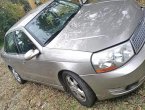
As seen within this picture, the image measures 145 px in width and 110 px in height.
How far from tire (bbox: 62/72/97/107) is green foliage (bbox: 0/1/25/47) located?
27.7ft

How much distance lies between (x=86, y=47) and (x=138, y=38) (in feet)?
2.56

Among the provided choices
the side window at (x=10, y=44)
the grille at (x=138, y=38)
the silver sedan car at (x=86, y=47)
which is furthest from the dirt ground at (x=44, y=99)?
the side window at (x=10, y=44)

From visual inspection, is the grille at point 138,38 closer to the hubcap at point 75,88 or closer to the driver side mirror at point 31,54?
the hubcap at point 75,88

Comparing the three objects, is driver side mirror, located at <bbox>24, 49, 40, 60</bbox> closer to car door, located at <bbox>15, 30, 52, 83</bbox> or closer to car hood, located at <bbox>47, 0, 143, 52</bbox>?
car door, located at <bbox>15, 30, 52, 83</bbox>

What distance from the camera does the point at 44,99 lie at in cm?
594

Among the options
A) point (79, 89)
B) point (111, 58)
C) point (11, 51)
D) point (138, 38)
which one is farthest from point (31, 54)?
point (138, 38)

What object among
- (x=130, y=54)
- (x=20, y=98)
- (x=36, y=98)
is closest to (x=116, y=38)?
(x=130, y=54)

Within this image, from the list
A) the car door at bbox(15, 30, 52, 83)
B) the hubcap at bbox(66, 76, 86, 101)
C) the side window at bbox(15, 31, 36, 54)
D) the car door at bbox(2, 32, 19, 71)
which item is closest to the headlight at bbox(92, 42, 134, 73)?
the hubcap at bbox(66, 76, 86, 101)

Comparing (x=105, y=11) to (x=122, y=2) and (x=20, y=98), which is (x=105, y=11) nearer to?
(x=122, y=2)

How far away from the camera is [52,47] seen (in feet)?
16.3

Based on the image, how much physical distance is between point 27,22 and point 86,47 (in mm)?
1822

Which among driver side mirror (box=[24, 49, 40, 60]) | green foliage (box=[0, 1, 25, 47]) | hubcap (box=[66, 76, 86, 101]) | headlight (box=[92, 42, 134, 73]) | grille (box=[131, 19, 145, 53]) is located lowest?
green foliage (box=[0, 1, 25, 47])

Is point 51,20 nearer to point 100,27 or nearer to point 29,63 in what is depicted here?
point 29,63

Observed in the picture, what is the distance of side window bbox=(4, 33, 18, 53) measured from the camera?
20.6 feet
